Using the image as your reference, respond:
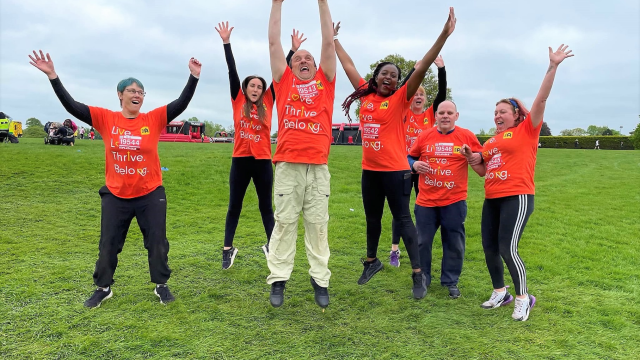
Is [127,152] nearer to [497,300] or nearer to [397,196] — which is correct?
[397,196]

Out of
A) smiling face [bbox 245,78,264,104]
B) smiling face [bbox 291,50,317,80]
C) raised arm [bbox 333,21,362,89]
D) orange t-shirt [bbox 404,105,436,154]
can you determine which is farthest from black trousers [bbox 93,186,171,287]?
orange t-shirt [bbox 404,105,436,154]

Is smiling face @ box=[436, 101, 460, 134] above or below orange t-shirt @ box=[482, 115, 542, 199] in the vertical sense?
above

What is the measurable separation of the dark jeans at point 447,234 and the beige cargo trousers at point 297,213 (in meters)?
1.41

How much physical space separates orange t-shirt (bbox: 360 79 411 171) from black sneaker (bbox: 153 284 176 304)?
253cm

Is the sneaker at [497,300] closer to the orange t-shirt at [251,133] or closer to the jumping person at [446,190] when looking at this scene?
Answer: the jumping person at [446,190]

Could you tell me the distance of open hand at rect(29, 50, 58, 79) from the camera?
149 inches

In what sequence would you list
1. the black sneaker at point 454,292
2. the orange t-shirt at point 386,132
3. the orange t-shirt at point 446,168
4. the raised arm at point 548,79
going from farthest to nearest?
1. the orange t-shirt at point 446,168
2. the black sneaker at point 454,292
3. the orange t-shirt at point 386,132
4. the raised arm at point 548,79

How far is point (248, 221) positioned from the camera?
Result: 8.45m

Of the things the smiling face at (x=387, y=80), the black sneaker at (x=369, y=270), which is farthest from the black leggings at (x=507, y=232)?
the smiling face at (x=387, y=80)

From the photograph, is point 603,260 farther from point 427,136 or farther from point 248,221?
point 248,221

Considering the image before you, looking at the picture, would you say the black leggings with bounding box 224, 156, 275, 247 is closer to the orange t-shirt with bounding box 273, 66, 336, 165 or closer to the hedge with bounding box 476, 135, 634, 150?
the orange t-shirt with bounding box 273, 66, 336, 165

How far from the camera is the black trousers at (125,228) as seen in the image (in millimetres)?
4008

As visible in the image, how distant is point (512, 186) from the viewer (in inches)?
157

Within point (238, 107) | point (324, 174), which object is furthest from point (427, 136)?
point (238, 107)
